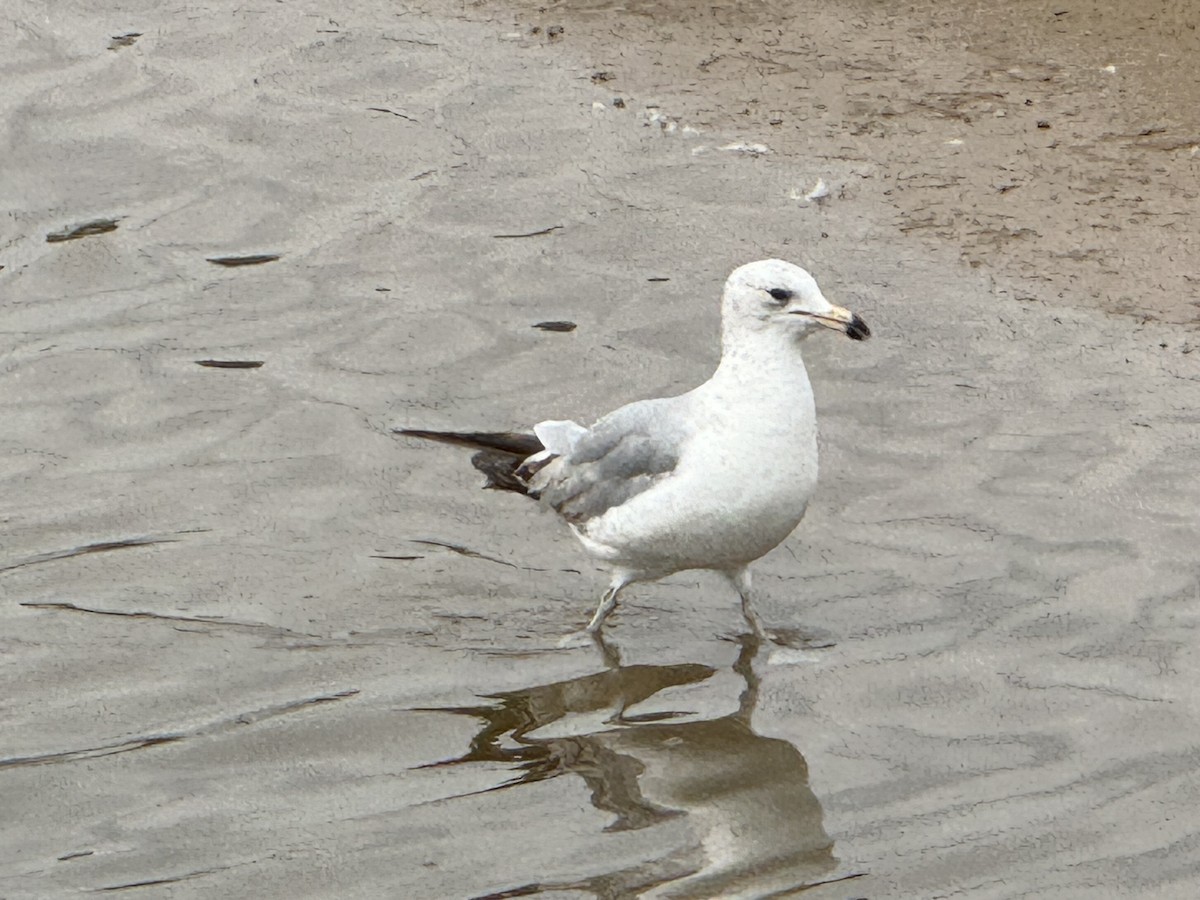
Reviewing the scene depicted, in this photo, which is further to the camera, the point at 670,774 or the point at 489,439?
the point at 489,439

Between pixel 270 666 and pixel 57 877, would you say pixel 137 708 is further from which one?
pixel 57 877

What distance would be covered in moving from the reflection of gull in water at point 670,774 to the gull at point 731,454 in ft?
1.45

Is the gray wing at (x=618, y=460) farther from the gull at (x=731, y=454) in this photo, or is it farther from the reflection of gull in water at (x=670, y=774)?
the reflection of gull in water at (x=670, y=774)

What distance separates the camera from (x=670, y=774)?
229 inches

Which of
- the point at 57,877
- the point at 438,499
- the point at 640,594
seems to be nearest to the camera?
the point at 57,877

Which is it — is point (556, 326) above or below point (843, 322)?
below

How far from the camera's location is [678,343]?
827cm

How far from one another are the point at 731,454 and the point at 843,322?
1.78 feet

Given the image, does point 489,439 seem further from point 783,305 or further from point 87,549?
point 783,305

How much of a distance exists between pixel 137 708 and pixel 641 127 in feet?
15.3

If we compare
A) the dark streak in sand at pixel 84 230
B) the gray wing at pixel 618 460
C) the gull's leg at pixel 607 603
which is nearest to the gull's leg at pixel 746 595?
the gull's leg at pixel 607 603

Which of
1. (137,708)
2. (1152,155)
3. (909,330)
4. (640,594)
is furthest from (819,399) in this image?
(137,708)

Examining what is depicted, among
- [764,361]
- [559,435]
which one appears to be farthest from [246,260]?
[764,361]

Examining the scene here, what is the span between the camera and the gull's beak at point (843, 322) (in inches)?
235
